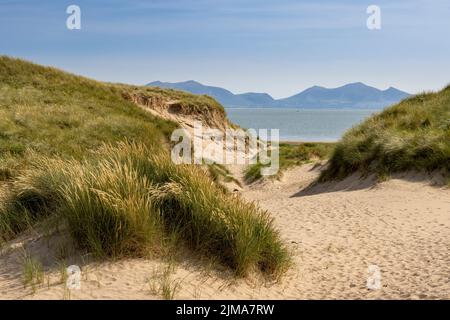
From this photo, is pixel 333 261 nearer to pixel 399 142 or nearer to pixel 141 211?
pixel 141 211

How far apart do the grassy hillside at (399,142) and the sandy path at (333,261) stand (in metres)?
1.34

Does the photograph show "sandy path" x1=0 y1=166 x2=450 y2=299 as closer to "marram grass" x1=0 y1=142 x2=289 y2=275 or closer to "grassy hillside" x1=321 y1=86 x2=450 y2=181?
"marram grass" x1=0 y1=142 x2=289 y2=275

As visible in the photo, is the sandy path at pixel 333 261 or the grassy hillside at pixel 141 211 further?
the grassy hillside at pixel 141 211

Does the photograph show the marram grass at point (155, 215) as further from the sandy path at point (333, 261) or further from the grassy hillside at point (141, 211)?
the sandy path at point (333, 261)

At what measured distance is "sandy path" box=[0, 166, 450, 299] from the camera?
7285mm

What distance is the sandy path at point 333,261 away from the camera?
7.29m

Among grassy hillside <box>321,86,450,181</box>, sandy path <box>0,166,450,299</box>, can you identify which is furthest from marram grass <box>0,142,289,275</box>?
grassy hillside <box>321,86,450,181</box>

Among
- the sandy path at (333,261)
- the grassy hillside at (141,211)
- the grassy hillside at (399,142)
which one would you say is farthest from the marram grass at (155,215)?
the grassy hillside at (399,142)

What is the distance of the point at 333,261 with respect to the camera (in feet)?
33.8

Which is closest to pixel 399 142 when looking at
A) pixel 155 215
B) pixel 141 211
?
pixel 155 215

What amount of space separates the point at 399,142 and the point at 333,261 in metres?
10.6
